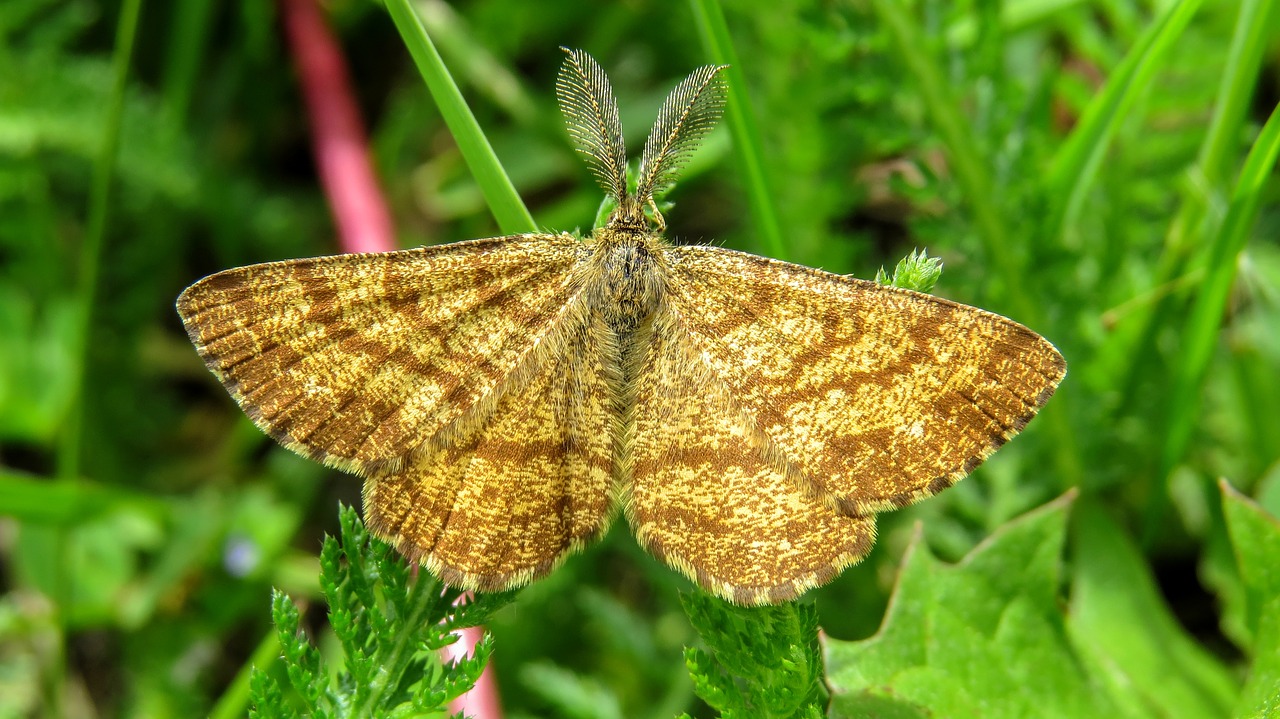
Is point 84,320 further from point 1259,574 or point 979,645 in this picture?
point 1259,574

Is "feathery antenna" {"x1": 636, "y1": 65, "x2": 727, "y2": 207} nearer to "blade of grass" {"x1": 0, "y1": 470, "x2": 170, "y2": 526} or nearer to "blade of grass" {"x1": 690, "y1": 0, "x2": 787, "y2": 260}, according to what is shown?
"blade of grass" {"x1": 690, "y1": 0, "x2": 787, "y2": 260}

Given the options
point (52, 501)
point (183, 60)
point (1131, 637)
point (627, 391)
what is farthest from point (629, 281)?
point (183, 60)

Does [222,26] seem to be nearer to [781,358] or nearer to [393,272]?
[393,272]

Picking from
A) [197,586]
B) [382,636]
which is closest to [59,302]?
[197,586]

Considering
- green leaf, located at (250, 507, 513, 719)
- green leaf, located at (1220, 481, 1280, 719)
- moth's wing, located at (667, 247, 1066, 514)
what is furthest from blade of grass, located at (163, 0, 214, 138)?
green leaf, located at (1220, 481, 1280, 719)

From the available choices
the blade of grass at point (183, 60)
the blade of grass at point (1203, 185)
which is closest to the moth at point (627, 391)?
the blade of grass at point (1203, 185)

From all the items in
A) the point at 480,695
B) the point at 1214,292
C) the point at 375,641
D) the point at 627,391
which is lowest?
the point at 480,695

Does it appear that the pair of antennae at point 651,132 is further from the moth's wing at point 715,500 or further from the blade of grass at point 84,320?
the blade of grass at point 84,320
